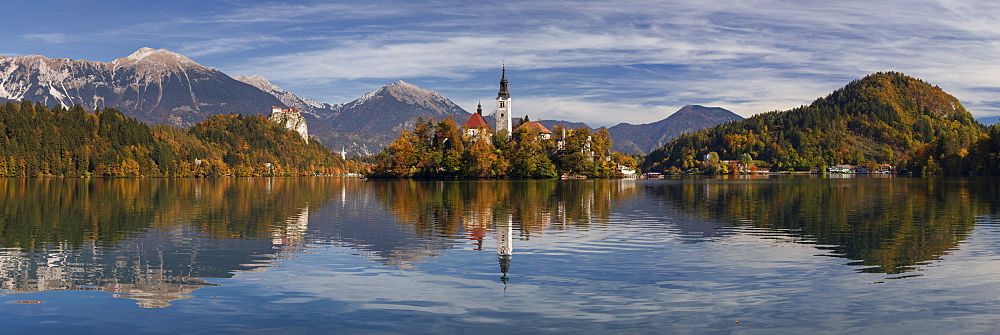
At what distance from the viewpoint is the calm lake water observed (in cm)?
1648

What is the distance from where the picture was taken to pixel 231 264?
2503 centimetres

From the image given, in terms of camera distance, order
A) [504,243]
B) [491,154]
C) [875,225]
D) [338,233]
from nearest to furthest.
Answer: [504,243]
[338,233]
[875,225]
[491,154]

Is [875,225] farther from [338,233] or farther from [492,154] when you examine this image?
[492,154]

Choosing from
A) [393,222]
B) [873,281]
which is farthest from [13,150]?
[873,281]

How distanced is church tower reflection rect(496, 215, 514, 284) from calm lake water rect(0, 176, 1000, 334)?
0.16 m

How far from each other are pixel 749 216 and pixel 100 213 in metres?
41.6

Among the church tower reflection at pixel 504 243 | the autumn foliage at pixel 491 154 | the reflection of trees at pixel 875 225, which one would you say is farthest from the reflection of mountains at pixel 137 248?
the autumn foliage at pixel 491 154

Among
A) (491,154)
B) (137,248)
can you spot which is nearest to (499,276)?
(137,248)

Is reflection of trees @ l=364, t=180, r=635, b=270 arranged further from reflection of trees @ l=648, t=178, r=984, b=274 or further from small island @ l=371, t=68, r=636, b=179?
small island @ l=371, t=68, r=636, b=179

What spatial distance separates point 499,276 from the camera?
22672mm

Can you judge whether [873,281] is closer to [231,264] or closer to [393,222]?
[231,264]

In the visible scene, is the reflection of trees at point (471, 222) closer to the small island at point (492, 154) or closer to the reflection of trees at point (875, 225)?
the reflection of trees at point (875, 225)

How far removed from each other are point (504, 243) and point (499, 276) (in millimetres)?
8909

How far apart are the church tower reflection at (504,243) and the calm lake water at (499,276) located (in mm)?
161
